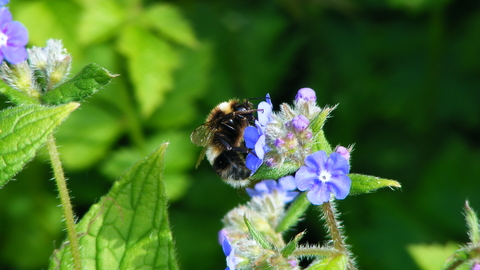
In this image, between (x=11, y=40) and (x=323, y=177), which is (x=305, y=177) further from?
(x=11, y=40)

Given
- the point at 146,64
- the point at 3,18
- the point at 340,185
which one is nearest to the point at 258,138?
the point at 340,185

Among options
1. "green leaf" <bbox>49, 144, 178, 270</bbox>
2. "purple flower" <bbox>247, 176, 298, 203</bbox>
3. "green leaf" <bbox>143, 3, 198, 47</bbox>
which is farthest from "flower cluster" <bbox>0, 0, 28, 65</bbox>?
"green leaf" <bbox>143, 3, 198, 47</bbox>

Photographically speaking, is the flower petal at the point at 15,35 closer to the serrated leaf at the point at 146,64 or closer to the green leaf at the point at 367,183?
the green leaf at the point at 367,183

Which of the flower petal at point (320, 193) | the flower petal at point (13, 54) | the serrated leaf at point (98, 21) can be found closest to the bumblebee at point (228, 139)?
the flower petal at point (320, 193)

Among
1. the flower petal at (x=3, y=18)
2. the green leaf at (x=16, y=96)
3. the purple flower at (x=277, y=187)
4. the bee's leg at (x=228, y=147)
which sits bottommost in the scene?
the purple flower at (x=277, y=187)

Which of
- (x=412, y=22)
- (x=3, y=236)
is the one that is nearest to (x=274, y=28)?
(x=412, y=22)
